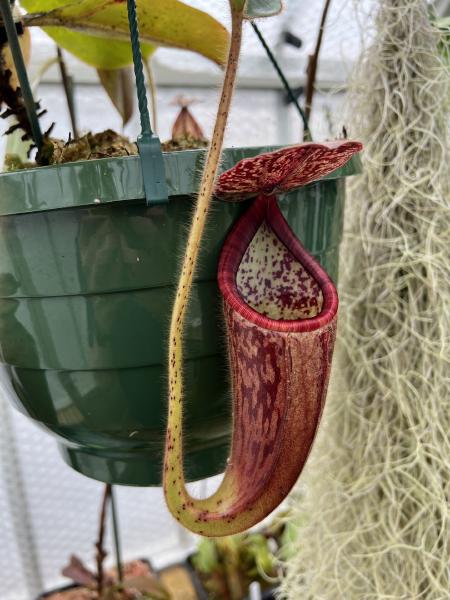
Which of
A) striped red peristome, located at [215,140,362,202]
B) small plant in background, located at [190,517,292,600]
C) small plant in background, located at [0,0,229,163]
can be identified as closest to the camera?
striped red peristome, located at [215,140,362,202]

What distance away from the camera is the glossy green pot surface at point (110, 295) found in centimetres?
31

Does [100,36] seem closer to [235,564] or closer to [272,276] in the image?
[272,276]

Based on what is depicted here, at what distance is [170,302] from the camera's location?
34 centimetres

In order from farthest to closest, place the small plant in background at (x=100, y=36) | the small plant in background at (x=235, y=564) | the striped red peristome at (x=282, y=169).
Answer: the small plant in background at (x=235, y=564), the small plant in background at (x=100, y=36), the striped red peristome at (x=282, y=169)

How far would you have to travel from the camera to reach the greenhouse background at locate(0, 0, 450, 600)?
3.82ft

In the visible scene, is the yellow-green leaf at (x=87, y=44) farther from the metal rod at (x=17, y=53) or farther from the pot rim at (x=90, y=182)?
the pot rim at (x=90, y=182)

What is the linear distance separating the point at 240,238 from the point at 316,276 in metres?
0.07

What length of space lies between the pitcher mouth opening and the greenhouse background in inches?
34.0

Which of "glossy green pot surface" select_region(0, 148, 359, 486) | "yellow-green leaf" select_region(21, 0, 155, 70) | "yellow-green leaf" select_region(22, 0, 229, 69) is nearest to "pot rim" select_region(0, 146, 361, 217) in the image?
"glossy green pot surface" select_region(0, 148, 359, 486)

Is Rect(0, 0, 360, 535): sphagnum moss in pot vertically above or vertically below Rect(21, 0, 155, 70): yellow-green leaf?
below

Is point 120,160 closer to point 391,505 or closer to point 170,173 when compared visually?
point 170,173

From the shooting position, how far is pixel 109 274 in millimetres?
331

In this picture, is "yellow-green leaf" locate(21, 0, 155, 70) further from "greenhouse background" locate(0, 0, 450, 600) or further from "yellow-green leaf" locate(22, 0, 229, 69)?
"greenhouse background" locate(0, 0, 450, 600)

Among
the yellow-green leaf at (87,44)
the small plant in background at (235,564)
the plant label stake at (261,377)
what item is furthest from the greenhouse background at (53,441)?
the plant label stake at (261,377)
